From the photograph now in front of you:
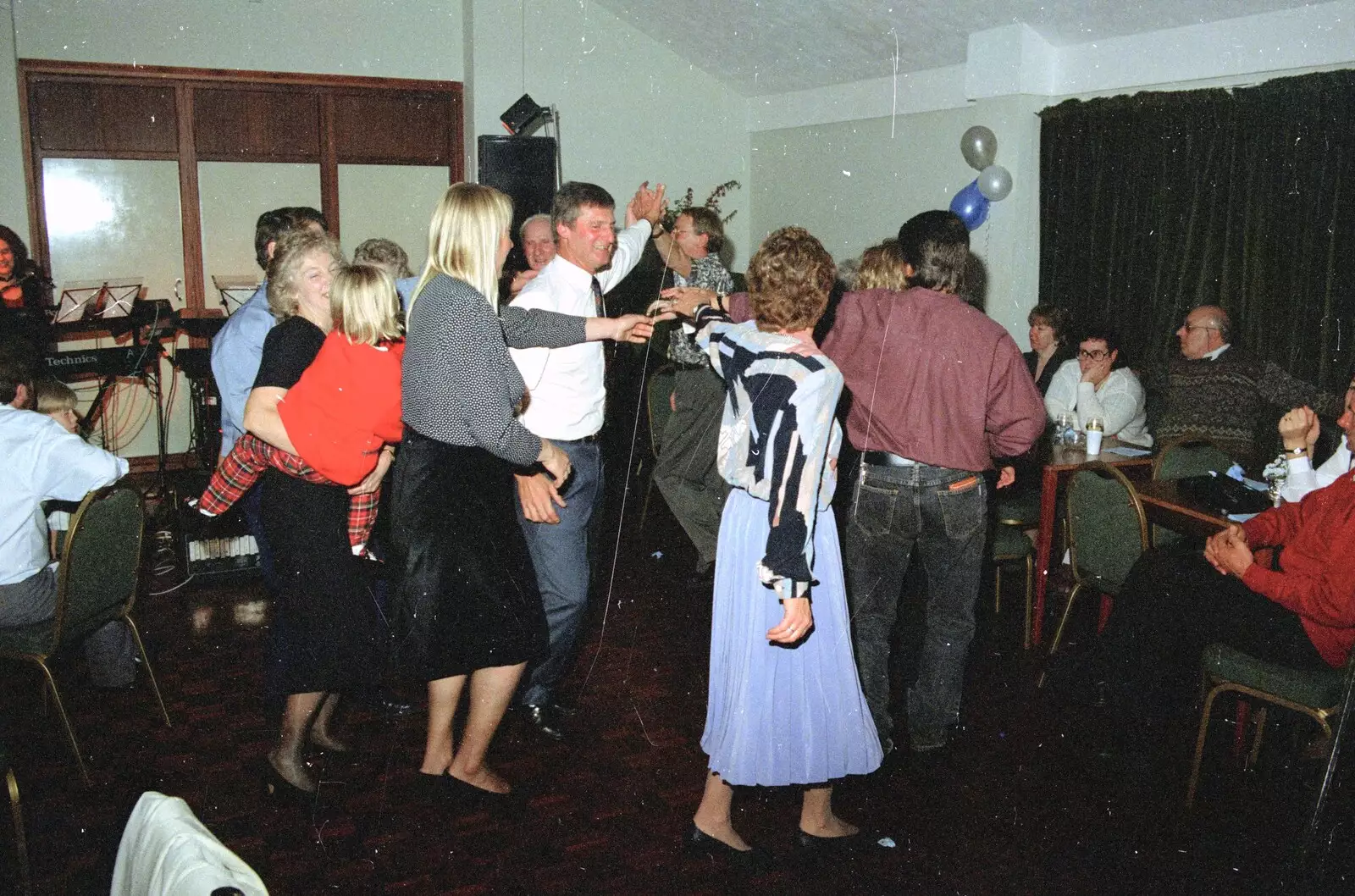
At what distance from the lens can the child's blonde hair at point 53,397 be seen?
356cm

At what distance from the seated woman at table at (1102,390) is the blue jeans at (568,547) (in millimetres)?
2551

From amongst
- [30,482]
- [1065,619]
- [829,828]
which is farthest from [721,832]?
[30,482]

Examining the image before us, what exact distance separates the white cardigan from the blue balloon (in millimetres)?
1268

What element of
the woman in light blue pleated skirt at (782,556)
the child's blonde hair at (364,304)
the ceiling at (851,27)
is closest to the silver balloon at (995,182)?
the ceiling at (851,27)

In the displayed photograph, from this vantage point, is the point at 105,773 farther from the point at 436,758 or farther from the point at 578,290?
the point at 578,290

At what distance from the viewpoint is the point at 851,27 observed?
6547mm

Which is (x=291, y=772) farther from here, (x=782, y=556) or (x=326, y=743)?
(x=782, y=556)

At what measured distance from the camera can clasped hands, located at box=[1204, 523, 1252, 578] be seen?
2969mm

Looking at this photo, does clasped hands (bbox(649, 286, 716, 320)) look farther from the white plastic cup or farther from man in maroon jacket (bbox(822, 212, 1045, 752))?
the white plastic cup

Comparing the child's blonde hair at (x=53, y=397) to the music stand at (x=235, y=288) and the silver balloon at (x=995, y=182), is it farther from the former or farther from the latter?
the silver balloon at (x=995, y=182)

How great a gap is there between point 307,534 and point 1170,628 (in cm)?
246

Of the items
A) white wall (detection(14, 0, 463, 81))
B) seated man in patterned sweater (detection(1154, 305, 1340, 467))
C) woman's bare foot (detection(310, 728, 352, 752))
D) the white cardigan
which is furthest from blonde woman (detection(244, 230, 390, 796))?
white wall (detection(14, 0, 463, 81))

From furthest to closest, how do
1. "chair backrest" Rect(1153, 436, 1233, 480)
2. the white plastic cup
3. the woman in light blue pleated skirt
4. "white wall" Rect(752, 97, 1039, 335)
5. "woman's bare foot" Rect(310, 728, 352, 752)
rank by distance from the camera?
1. "white wall" Rect(752, 97, 1039, 335)
2. the white plastic cup
3. "chair backrest" Rect(1153, 436, 1233, 480)
4. "woman's bare foot" Rect(310, 728, 352, 752)
5. the woman in light blue pleated skirt

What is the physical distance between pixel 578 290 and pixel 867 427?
0.95 metres
